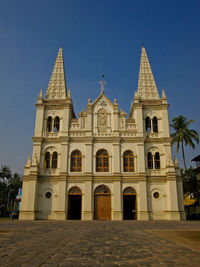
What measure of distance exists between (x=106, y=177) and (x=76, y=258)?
22.9 meters

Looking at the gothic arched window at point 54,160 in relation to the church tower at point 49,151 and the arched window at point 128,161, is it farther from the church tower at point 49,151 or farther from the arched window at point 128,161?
the arched window at point 128,161

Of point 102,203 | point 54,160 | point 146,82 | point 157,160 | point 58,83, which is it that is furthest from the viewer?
point 146,82

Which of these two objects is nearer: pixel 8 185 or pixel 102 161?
pixel 102 161

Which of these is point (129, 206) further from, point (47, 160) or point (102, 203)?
point (47, 160)

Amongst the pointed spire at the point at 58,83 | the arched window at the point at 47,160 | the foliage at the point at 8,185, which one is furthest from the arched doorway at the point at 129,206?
the foliage at the point at 8,185

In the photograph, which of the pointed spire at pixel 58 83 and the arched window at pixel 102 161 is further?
the pointed spire at pixel 58 83

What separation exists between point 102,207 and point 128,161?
6.58 metres

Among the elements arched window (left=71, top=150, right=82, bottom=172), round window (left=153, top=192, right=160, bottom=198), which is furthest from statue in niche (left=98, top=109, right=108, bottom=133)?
round window (left=153, top=192, right=160, bottom=198)

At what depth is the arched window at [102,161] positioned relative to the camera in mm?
30195

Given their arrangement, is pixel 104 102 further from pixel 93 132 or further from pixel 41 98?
pixel 41 98

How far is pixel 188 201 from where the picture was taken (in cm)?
5041

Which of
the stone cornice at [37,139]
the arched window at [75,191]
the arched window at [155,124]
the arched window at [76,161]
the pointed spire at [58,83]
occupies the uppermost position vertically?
the pointed spire at [58,83]

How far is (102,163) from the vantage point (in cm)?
3039

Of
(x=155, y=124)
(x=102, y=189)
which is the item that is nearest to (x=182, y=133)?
(x=155, y=124)
